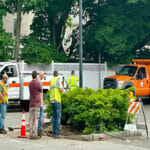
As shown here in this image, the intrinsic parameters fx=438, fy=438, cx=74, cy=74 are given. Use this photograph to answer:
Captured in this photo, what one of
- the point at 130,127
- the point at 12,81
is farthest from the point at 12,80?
the point at 130,127

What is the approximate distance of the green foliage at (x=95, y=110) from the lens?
12.6 meters

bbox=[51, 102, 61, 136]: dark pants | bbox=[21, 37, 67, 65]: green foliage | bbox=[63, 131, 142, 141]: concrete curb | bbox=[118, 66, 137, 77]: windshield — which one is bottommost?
bbox=[63, 131, 142, 141]: concrete curb

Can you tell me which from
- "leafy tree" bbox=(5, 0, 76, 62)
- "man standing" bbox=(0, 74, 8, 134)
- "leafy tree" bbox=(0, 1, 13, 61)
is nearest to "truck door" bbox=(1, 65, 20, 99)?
"leafy tree" bbox=(0, 1, 13, 61)

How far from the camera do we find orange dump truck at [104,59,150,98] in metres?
24.5

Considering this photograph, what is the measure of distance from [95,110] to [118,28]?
15.4 metres

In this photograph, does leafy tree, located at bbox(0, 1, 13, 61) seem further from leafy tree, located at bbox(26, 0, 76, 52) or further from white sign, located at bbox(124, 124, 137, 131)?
white sign, located at bbox(124, 124, 137, 131)

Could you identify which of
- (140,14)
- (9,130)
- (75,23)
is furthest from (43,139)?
(75,23)

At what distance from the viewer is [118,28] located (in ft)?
89.7

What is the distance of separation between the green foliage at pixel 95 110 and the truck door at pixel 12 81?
6957 millimetres

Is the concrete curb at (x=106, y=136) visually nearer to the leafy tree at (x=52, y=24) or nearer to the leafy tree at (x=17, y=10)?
the leafy tree at (x=17, y=10)

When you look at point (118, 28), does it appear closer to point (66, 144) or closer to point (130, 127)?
point (130, 127)

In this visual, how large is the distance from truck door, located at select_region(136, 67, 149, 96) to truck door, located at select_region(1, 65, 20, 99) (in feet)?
24.9

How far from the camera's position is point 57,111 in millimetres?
12336

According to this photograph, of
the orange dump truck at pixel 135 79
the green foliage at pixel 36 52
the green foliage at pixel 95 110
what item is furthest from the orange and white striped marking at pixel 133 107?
the green foliage at pixel 36 52
